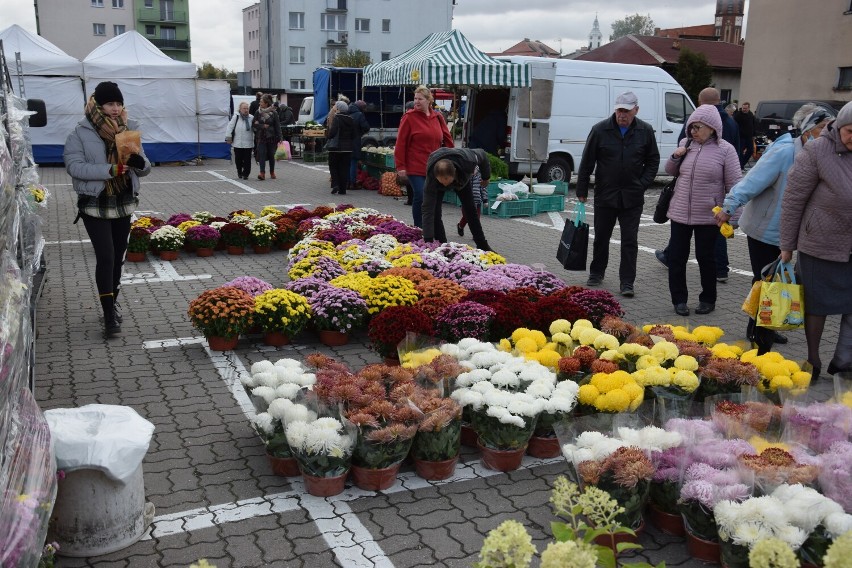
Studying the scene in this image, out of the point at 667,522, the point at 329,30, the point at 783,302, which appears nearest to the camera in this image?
the point at 667,522

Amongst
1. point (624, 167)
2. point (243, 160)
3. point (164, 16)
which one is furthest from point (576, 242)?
point (164, 16)

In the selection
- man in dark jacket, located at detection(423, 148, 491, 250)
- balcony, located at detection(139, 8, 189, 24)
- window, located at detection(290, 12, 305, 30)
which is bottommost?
man in dark jacket, located at detection(423, 148, 491, 250)

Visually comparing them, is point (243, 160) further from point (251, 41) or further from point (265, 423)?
point (251, 41)

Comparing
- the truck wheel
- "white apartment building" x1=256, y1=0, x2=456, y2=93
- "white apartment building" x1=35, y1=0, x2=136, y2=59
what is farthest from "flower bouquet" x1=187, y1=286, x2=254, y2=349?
"white apartment building" x1=35, y1=0, x2=136, y2=59

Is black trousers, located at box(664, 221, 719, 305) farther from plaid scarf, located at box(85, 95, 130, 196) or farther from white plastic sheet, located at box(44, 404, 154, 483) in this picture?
white plastic sheet, located at box(44, 404, 154, 483)

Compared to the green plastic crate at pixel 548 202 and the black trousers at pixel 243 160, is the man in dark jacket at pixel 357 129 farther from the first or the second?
the green plastic crate at pixel 548 202

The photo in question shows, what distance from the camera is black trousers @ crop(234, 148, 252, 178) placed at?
1803cm

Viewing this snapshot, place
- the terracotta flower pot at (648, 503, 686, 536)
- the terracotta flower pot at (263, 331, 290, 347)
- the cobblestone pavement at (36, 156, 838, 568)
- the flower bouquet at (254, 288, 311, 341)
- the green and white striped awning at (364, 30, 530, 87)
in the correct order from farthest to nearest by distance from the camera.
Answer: the green and white striped awning at (364, 30, 530, 87), the terracotta flower pot at (263, 331, 290, 347), the flower bouquet at (254, 288, 311, 341), the terracotta flower pot at (648, 503, 686, 536), the cobblestone pavement at (36, 156, 838, 568)

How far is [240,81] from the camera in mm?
47094

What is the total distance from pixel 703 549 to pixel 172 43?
264 feet

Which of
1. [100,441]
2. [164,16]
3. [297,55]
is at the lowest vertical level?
[100,441]

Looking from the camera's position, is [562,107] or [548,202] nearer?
[548,202]

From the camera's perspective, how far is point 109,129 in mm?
5738

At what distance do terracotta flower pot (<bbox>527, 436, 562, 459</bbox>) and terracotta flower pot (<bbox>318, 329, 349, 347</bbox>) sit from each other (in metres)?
2.33
